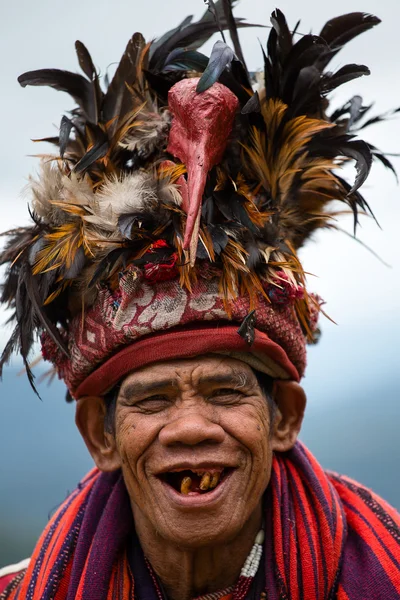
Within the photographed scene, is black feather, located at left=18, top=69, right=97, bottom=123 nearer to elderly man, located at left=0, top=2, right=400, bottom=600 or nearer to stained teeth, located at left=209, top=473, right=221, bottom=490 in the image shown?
elderly man, located at left=0, top=2, right=400, bottom=600

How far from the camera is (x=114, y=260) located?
2.65 metres

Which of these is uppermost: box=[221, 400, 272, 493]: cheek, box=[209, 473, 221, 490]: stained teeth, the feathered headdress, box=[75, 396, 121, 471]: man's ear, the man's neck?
the feathered headdress

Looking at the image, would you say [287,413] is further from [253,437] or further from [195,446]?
[195,446]

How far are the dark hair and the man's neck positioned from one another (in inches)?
15.7

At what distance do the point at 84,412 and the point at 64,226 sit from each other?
→ 760mm

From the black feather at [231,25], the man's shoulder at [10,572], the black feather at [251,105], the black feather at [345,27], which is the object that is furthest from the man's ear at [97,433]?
the black feather at [345,27]

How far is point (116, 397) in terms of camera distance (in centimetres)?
285

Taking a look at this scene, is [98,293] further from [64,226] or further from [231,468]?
[231,468]

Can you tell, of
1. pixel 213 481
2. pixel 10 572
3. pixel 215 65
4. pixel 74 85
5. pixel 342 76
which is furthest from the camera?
pixel 10 572

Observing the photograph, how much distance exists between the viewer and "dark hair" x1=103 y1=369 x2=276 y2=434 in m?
2.84

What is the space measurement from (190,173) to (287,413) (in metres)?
1.06

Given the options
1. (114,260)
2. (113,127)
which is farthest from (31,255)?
(113,127)

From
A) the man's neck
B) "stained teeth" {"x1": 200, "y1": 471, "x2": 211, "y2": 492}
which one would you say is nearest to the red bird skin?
Answer: "stained teeth" {"x1": 200, "y1": 471, "x2": 211, "y2": 492}

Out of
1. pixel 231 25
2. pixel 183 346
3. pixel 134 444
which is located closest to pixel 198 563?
pixel 134 444
